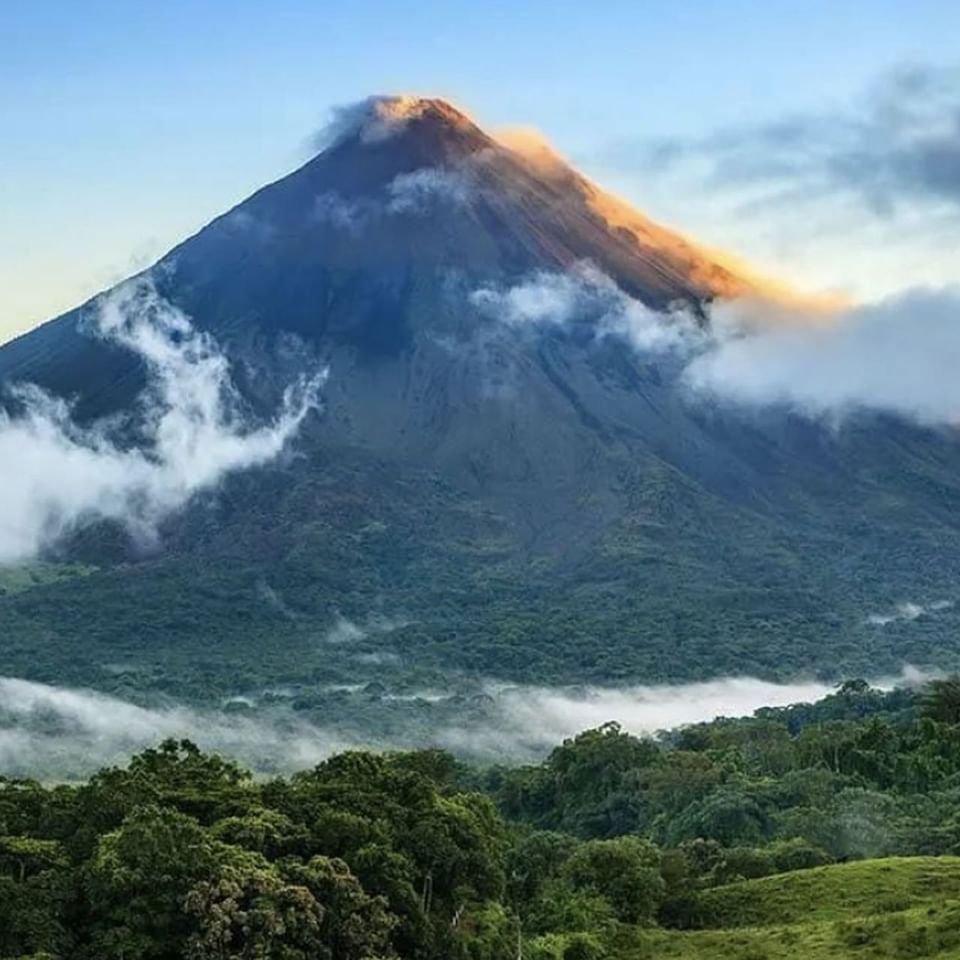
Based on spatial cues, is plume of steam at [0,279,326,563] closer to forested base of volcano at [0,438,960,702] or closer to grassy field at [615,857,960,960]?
forested base of volcano at [0,438,960,702]

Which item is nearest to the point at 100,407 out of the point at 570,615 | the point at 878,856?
the point at 570,615

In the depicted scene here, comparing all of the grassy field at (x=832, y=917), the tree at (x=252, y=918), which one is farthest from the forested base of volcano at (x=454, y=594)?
the tree at (x=252, y=918)

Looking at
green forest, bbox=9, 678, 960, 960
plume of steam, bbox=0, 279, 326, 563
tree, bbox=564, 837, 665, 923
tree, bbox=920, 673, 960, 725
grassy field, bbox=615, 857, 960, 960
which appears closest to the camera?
green forest, bbox=9, 678, 960, 960

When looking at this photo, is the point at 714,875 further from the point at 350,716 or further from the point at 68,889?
the point at 350,716

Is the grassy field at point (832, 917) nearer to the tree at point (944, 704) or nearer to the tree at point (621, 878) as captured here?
the tree at point (621, 878)

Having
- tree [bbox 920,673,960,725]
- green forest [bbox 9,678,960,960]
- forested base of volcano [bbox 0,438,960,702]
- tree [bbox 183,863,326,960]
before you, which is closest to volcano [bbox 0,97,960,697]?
forested base of volcano [bbox 0,438,960,702]

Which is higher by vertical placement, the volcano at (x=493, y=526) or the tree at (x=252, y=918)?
the volcano at (x=493, y=526)
